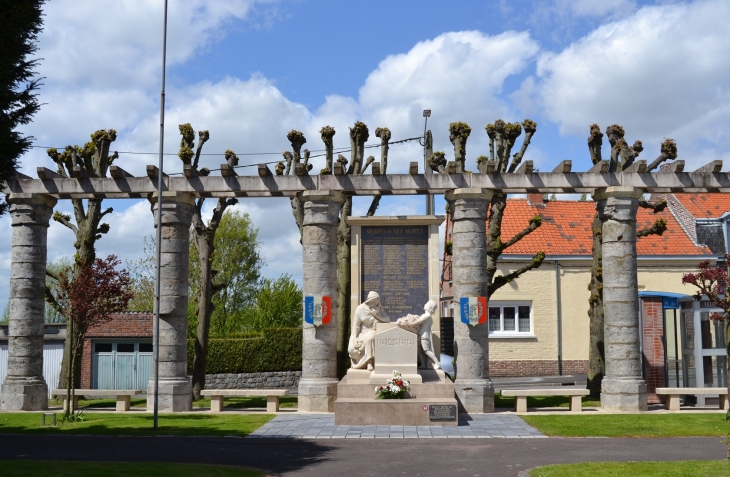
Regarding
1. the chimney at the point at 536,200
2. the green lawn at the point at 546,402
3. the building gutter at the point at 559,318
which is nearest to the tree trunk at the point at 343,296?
the green lawn at the point at 546,402

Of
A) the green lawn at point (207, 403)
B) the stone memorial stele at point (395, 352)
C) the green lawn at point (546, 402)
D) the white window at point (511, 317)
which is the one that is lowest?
the green lawn at point (207, 403)

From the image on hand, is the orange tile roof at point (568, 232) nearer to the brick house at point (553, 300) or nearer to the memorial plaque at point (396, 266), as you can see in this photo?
the brick house at point (553, 300)

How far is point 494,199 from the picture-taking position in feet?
72.9

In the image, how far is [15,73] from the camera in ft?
33.8

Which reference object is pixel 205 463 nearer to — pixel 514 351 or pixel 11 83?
pixel 11 83

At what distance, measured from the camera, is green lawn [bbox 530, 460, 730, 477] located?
406 inches

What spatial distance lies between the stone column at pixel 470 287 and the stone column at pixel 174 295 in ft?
21.7

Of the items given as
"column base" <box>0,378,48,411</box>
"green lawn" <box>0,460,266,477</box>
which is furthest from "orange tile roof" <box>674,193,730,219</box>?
"green lawn" <box>0,460,266,477</box>

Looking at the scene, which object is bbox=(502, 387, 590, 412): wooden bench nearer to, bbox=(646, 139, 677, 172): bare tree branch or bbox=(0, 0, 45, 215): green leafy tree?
bbox=(646, 139, 677, 172): bare tree branch

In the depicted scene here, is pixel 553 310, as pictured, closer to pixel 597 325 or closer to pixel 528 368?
pixel 528 368

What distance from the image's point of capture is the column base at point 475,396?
1909cm

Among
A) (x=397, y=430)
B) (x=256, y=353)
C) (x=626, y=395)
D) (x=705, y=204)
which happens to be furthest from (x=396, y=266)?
(x=705, y=204)

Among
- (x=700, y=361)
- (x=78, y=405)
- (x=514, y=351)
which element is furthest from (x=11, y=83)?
(x=514, y=351)

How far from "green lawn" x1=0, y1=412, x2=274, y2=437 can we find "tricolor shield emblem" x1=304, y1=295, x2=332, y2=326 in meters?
2.48
